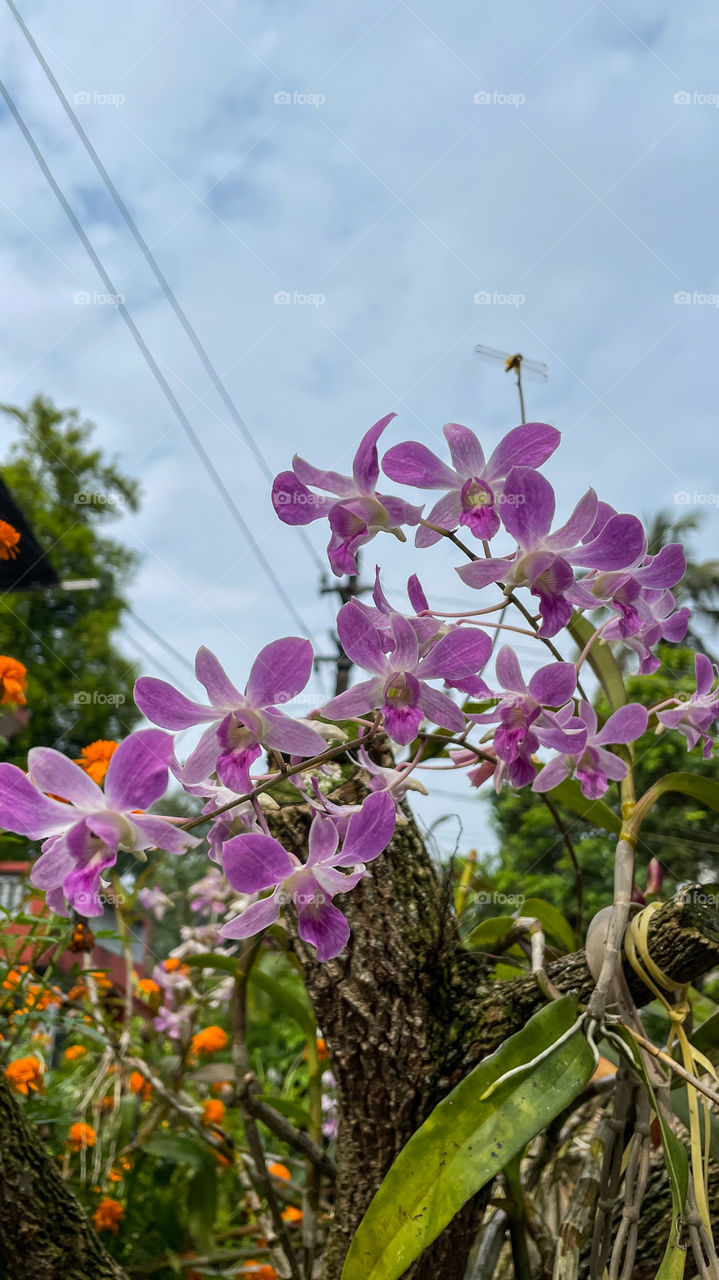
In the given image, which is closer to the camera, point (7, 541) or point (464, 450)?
point (464, 450)

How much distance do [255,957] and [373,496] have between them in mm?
602

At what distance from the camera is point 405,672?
363mm

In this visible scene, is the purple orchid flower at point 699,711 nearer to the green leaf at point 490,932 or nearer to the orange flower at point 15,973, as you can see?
the green leaf at point 490,932

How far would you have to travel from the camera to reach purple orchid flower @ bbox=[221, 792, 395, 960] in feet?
1.11

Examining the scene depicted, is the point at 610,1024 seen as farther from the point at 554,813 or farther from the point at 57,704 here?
the point at 57,704

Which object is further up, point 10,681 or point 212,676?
point 10,681

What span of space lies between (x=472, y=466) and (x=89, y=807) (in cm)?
23

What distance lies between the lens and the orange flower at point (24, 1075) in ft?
3.43

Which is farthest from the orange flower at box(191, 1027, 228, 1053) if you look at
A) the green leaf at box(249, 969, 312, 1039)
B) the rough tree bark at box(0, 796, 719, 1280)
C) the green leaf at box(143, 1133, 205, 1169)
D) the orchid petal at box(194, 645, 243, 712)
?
the orchid petal at box(194, 645, 243, 712)

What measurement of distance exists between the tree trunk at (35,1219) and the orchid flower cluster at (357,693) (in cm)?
35

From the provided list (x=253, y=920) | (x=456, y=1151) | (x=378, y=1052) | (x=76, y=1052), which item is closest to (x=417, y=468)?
(x=253, y=920)

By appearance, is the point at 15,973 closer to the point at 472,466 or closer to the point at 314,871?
the point at 314,871

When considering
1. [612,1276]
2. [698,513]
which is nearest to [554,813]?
[612,1276]

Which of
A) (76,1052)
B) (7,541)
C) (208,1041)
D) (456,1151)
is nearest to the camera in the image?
(456,1151)
